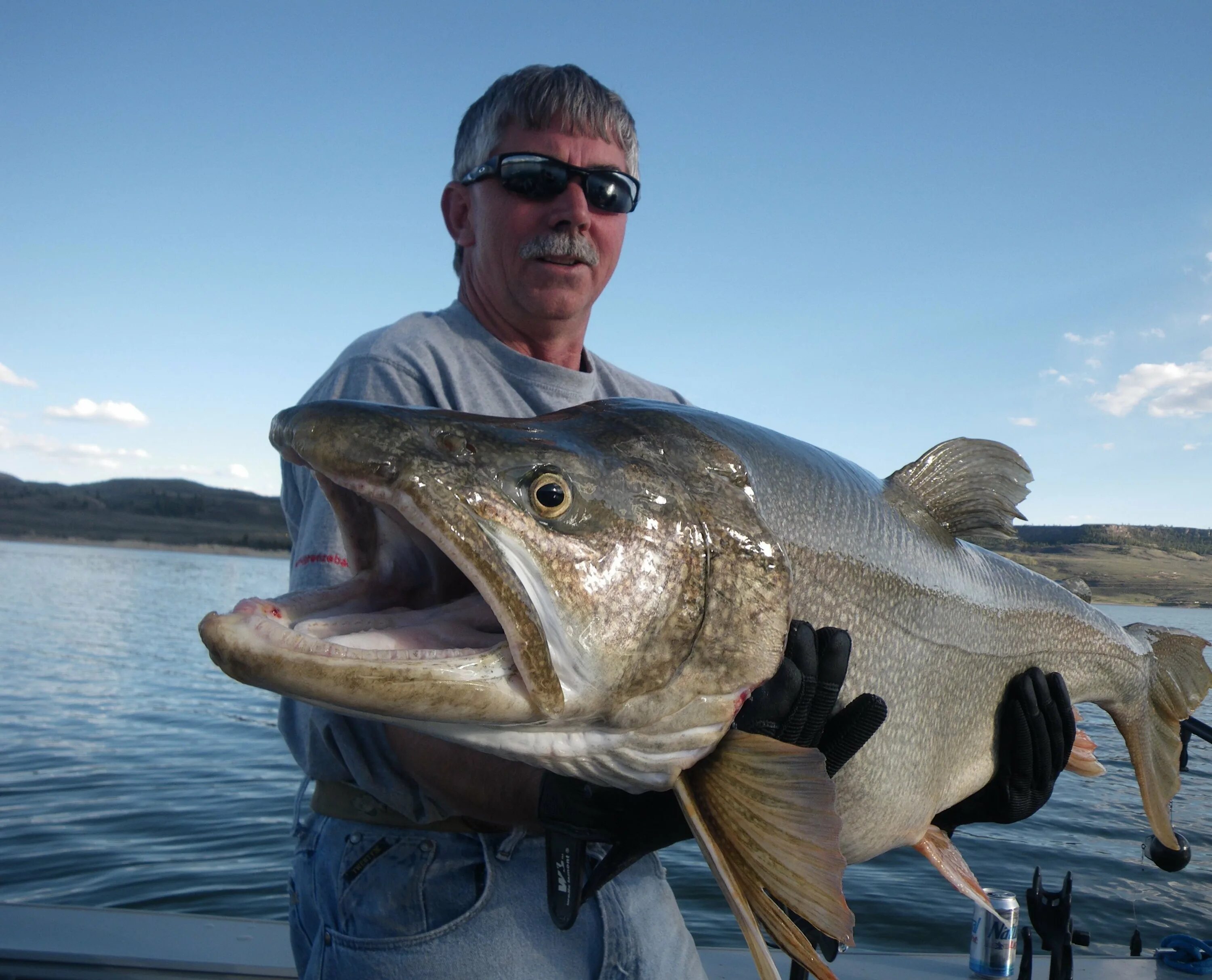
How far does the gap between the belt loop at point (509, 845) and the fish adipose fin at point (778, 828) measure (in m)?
0.71

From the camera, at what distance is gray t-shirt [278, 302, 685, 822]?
2.21 m

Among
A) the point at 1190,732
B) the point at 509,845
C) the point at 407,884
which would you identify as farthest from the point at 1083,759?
the point at 407,884

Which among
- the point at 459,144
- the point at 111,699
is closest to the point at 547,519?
the point at 459,144

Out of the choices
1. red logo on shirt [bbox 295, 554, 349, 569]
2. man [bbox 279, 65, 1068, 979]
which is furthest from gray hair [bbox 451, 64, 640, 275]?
red logo on shirt [bbox 295, 554, 349, 569]

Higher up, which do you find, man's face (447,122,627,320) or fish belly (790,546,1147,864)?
man's face (447,122,627,320)

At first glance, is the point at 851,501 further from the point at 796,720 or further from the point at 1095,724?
the point at 1095,724

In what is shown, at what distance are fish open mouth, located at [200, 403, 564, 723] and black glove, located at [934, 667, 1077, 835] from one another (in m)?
2.11

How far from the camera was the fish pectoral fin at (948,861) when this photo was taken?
2.77 meters

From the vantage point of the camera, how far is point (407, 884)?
7.38 feet

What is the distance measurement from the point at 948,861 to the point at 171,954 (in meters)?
3.20

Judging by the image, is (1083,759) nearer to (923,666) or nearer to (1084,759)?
(1084,759)

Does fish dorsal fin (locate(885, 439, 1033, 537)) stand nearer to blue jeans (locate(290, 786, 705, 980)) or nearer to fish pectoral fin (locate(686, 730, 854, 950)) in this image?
fish pectoral fin (locate(686, 730, 854, 950))

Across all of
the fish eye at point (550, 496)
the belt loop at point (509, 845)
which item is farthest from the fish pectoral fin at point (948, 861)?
the fish eye at point (550, 496)

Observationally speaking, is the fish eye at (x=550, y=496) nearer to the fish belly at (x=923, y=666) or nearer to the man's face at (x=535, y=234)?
the fish belly at (x=923, y=666)
